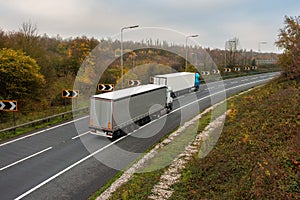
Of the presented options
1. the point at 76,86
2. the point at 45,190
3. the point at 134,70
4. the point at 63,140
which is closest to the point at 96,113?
the point at 63,140

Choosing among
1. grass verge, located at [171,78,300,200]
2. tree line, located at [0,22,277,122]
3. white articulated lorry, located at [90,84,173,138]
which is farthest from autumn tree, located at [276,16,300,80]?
tree line, located at [0,22,277,122]

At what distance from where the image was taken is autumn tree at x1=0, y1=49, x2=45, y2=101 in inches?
809

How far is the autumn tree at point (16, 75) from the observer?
67.4 feet

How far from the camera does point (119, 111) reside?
53.1 ft

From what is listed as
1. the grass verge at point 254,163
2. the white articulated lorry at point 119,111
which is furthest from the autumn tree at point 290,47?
the white articulated lorry at point 119,111

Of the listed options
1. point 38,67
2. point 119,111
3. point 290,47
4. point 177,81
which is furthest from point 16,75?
point 290,47

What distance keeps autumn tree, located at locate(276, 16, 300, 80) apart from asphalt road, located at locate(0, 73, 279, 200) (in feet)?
32.3

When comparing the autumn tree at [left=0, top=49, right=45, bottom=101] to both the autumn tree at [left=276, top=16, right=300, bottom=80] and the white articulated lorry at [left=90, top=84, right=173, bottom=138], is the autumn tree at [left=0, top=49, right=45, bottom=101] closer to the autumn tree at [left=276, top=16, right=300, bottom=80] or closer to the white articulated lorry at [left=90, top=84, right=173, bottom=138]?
the white articulated lorry at [left=90, top=84, right=173, bottom=138]

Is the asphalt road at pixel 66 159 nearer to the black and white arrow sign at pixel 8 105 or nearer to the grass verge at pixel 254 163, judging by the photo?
the black and white arrow sign at pixel 8 105

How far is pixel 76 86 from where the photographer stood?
29781 millimetres

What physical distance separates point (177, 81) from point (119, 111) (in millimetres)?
17214

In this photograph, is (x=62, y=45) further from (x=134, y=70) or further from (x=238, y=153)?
(x=238, y=153)

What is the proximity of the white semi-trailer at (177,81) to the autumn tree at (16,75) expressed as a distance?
517 inches

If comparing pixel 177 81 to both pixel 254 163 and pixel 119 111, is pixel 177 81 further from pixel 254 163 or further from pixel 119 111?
pixel 254 163
